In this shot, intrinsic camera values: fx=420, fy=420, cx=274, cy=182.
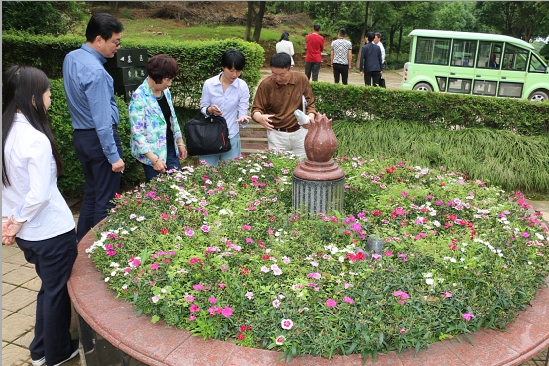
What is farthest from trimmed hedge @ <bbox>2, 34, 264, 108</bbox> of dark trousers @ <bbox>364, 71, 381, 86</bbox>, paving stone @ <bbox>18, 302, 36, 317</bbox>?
paving stone @ <bbox>18, 302, 36, 317</bbox>

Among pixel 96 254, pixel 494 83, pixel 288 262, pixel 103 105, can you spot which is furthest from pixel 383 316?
pixel 494 83

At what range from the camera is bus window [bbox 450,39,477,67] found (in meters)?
12.6

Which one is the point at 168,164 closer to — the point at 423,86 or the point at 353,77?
the point at 423,86

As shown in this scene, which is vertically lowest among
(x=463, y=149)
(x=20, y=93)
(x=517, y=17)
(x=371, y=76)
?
(x=463, y=149)

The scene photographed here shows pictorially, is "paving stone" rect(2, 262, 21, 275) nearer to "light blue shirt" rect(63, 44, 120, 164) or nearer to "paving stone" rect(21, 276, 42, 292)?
"paving stone" rect(21, 276, 42, 292)

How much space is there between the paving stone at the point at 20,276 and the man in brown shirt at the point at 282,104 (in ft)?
9.24

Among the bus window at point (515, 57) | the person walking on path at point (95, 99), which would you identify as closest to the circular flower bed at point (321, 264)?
the person walking on path at point (95, 99)

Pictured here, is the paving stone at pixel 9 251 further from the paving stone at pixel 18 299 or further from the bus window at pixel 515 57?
the bus window at pixel 515 57

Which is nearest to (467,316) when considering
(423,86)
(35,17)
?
(35,17)

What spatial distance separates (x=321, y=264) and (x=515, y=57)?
12.4 metres

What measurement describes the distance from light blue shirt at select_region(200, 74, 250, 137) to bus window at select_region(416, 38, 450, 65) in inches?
399

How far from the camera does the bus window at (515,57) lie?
1226cm

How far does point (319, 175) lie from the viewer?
137 inches

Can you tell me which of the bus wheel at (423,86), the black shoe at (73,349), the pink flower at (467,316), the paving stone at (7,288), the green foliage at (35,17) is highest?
the green foliage at (35,17)
